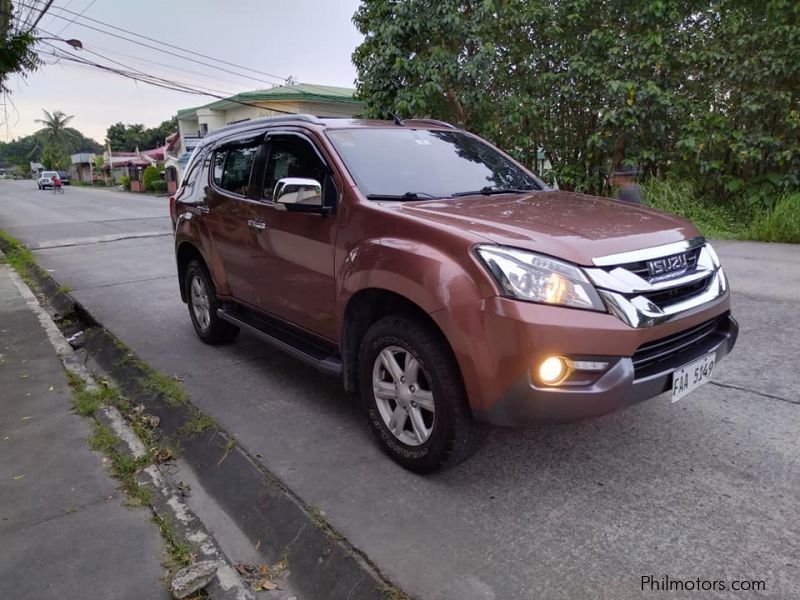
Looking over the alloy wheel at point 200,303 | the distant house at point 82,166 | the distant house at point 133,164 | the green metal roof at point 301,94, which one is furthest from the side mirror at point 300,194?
the distant house at point 82,166

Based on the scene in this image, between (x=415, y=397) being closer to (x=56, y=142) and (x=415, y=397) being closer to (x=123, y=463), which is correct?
(x=123, y=463)

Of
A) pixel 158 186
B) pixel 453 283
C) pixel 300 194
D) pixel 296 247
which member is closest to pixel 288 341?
pixel 296 247

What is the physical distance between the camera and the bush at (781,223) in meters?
7.80

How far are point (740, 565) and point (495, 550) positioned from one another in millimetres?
905

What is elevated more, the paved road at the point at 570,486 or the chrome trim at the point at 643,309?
the chrome trim at the point at 643,309

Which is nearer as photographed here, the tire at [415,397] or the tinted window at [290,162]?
the tire at [415,397]

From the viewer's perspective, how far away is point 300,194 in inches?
131

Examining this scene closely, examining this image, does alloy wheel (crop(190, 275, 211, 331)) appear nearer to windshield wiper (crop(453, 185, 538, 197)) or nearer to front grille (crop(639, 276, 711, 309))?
windshield wiper (crop(453, 185, 538, 197))

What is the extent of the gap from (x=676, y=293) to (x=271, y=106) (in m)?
25.0

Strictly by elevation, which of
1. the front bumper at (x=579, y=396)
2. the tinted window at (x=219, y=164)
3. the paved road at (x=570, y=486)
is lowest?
the paved road at (x=570, y=486)

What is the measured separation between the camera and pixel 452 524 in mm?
2523

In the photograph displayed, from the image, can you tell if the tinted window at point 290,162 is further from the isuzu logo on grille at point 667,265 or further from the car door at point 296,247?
the isuzu logo on grille at point 667,265

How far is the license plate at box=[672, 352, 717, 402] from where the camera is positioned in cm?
259

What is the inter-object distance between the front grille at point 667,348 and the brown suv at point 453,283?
0.4 inches
